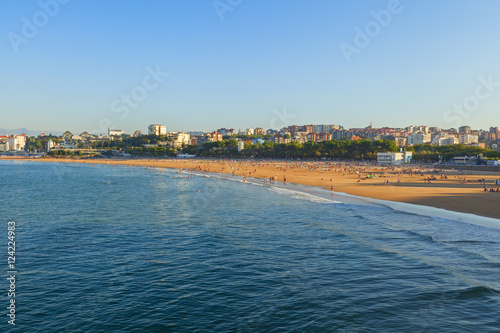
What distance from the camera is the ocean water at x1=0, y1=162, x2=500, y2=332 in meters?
11.6

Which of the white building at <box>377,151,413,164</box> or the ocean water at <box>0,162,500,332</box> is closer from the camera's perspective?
the ocean water at <box>0,162,500,332</box>

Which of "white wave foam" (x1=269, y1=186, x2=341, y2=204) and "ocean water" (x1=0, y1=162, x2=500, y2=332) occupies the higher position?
"white wave foam" (x1=269, y1=186, x2=341, y2=204)

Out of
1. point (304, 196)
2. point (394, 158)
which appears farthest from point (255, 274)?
point (394, 158)

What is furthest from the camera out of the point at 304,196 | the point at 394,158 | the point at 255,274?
the point at 394,158

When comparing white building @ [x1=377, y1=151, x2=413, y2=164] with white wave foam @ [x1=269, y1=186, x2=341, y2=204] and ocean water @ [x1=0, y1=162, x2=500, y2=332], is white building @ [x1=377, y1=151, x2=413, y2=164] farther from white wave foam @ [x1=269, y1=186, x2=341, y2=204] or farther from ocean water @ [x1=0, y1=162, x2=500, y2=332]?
ocean water @ [x1=0, y1=162, x2=500, y2=332]

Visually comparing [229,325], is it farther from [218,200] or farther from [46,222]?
[218,200]

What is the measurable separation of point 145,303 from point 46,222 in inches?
700

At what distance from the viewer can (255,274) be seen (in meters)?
15.5

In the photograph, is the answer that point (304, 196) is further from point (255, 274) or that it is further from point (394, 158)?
point (394, 158)

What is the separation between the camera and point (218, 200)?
3809 centimetres

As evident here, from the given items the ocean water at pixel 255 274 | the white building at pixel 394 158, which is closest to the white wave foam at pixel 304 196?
the ocean water at pixel 255 274

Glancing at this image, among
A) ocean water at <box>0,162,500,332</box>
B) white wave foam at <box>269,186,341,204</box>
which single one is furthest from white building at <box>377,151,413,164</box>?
ocean water at <box>0,162,500,332</box>

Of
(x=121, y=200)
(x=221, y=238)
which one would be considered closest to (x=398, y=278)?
(x=221, y=238)

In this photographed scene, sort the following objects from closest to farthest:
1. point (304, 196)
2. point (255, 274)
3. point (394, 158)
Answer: point (255, 274) < point (304, 196) < point (394, 158)
